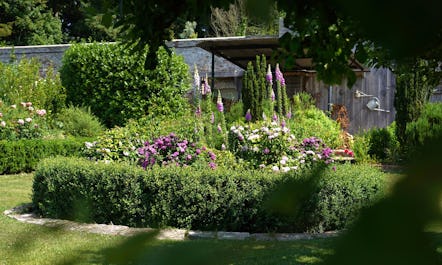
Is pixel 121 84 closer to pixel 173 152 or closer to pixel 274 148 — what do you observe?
pixel 173 152

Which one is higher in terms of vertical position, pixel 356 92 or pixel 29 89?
pixel 29 89

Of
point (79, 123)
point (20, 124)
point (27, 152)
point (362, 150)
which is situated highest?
point (20, 124)

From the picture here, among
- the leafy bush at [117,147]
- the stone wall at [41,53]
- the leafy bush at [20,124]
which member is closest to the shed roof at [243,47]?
the leafy bush at [20,124]

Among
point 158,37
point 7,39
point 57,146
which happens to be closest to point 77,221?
point 158,37

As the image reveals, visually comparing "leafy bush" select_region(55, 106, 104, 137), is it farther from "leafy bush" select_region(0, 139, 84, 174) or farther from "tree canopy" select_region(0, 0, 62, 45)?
"tree canopy" select_region(0, 0, 62, 45)

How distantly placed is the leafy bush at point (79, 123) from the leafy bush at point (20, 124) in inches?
32.3

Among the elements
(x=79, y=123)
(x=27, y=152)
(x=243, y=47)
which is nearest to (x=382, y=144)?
(x=243, y=47)

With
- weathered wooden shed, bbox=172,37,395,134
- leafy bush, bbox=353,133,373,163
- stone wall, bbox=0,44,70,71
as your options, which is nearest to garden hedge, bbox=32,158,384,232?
leafy bush, bbox=353,133,373,163

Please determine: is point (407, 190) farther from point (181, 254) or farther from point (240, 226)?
point (240, 226)

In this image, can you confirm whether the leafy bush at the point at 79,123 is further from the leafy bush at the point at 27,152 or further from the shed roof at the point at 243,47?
the shed roof at the point at 243,47

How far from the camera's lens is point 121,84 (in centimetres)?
1230

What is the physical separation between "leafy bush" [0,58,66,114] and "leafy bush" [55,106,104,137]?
24.9 inches

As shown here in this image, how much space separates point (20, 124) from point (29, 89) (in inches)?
96.9

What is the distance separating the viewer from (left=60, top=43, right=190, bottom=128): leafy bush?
12.2 meters
